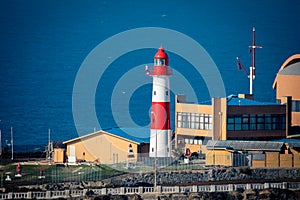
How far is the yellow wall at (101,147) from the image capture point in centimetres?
6800

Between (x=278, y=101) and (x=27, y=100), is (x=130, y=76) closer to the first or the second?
(x=27, y=100)

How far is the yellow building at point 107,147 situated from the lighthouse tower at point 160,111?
140cm

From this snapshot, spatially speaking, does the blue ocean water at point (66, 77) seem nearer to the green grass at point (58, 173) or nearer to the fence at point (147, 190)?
the green grass at point (58, 173)

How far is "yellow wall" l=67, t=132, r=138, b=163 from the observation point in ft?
223

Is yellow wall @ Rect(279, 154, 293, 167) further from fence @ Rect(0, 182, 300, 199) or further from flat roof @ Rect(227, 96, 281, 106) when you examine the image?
fence @ Rect(0, 182, 300, 199)

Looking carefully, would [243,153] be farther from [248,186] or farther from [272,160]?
[248,186]

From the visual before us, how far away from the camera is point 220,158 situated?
2603 inches

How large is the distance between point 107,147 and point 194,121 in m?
5.14

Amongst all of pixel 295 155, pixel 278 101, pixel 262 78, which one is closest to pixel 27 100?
pixel 262 78

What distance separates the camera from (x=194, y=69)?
15738 cm

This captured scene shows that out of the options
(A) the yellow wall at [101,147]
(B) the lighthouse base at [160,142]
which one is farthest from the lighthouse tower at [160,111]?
(A) the yellow wall at [101,147]

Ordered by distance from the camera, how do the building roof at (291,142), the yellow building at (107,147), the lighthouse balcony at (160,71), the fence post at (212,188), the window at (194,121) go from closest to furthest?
the fence post at (212,188) → the lighthouse balcony at (160,71) → the yellow building at (107,147) → the building roof at (291,142) → the window at (194,121)

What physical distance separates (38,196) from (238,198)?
8874 mm

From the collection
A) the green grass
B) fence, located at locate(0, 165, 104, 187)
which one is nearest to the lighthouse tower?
the green grass
